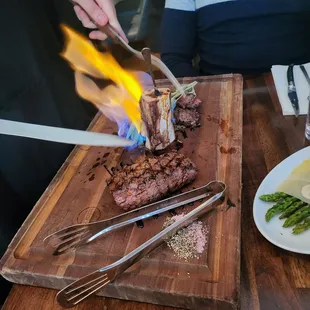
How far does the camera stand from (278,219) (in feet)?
3.23

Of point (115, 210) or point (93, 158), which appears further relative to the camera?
point (93, 158)

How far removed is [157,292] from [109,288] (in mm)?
134

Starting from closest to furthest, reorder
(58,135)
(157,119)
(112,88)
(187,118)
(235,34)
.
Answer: (58,135) → (157,119) → (187,118) → (112,88) → (235,34)

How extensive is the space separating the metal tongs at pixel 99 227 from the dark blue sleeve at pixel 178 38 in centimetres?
125

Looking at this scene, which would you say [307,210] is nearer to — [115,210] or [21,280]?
[115,210]

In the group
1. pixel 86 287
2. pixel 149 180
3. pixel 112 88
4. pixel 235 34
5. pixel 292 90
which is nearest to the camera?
pixel 86 287

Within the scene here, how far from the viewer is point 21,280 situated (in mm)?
1019

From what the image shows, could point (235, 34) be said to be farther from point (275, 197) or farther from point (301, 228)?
point (301, 228)

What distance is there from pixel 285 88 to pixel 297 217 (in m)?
0.86

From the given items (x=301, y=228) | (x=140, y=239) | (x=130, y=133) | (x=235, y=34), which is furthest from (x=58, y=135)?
(x=235, y=34)

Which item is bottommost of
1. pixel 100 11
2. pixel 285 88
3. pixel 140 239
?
pixel 285 88

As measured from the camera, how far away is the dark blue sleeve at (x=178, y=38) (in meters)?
2.16

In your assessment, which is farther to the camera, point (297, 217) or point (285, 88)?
point (285, 88)

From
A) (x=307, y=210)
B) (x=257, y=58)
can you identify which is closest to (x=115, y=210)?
(x=307, y=210)
